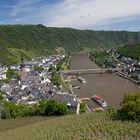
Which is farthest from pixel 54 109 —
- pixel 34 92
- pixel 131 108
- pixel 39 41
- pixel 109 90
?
pixel 39 41

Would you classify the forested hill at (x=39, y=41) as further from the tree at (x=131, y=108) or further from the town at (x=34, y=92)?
the tree at (x=131, y=108)

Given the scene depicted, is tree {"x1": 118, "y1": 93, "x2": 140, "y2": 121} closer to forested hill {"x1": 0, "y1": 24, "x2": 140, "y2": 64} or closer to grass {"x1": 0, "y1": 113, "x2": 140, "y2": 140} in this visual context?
grass {"x1": 0, "y1": 113, "x2": 140, "y2": 140}

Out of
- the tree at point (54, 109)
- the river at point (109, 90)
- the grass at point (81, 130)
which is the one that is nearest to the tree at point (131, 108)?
the grass at point (81, 130)

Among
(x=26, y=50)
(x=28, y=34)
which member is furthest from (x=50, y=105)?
(x=28, y=34)

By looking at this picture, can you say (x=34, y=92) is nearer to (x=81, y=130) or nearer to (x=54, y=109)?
(x=54, y=109)

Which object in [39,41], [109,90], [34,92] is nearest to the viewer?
[34,92]

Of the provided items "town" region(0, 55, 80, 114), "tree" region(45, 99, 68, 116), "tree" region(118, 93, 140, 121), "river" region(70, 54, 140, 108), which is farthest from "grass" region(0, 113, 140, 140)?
"river" region(70, 54, 140, 108)

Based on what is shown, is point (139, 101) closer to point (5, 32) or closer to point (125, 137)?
point (125, 137)
